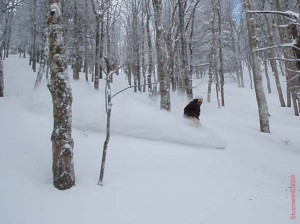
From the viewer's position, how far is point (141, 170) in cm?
611

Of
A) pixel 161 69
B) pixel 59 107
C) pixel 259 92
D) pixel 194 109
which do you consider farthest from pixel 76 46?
pixel 59 107

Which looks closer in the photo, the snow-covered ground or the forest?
the snow-covered ground

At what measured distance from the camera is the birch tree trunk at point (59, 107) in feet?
16.3

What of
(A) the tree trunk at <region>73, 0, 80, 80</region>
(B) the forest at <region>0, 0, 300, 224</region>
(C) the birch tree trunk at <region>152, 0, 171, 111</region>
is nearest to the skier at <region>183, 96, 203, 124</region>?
(B) the forest at <region>0, 0, 300, 224</region>

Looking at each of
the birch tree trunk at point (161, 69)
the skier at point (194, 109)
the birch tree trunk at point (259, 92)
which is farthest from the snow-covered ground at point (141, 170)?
the birch tree trunk at point (161, 69)

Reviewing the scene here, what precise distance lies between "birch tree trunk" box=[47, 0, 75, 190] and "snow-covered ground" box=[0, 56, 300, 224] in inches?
12.5

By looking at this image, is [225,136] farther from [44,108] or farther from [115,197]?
[44,108]

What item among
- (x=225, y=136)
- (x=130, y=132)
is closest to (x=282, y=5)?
(x=225, y=136)

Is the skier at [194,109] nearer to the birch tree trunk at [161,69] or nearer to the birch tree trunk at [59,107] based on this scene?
the birch tree trunk at [161,69]

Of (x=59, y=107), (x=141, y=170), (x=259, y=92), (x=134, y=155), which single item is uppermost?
(x=259, y=92)

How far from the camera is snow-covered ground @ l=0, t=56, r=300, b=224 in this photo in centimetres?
452

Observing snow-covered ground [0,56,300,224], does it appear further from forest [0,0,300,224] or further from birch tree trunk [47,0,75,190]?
birch tree trunk [47,0,75,190]

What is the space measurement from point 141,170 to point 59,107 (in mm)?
2384

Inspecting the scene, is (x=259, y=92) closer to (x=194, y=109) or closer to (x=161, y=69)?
(x=194, y=109)
